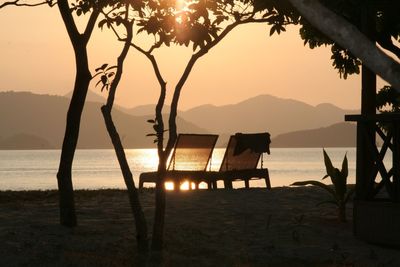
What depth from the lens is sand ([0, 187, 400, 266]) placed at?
897 centimetres

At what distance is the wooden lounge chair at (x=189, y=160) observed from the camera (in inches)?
628

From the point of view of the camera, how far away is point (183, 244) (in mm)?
9641

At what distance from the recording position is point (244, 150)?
54.1 ft

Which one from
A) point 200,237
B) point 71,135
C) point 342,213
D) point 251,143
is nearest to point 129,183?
point 200,237

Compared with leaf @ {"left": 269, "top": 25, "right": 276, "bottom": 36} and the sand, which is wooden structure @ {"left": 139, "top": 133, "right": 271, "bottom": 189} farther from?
leaf @ {"left": 269, "top": 25, "right": 276, "bottom": 36}

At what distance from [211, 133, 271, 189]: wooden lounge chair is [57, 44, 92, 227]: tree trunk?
617 centimetres

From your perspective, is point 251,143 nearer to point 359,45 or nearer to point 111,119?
point 111,119

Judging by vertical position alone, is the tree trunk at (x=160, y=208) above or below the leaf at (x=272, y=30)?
below

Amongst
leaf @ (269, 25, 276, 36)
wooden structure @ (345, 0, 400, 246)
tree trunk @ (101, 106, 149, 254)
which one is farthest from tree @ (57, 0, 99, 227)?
wooden structure @ (345, 0, 400, 246)

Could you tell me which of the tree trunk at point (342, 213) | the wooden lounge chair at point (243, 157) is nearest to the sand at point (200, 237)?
the tree trunk at point (342, 213)

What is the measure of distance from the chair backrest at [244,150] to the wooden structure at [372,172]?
6.04 metres

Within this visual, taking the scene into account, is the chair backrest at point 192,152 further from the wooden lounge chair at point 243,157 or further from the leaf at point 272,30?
the leaf at point 272,30

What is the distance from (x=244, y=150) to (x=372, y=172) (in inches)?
258

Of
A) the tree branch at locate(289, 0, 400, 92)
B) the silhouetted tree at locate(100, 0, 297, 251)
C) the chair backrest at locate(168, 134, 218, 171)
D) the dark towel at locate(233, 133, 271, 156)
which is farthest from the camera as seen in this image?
the dark towel at locate(233, 133, 271, 156)
